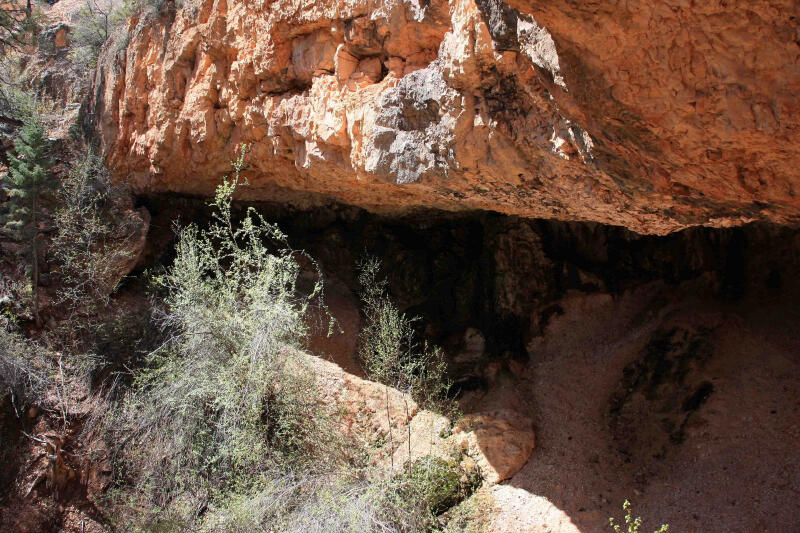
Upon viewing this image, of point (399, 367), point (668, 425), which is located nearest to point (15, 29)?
point (399, 367)

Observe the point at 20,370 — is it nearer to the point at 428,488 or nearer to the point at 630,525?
the point at 428,488

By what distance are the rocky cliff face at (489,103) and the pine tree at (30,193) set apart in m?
1.34

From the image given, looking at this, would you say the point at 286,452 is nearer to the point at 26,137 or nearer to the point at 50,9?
the point at 26,137

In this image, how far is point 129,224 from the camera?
29.4 ft

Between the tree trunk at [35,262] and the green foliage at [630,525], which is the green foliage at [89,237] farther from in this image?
the green foliage at [630,525]

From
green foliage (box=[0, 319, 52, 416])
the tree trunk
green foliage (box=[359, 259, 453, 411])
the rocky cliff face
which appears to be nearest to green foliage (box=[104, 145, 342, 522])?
green foliage (box=[359, 259, 453, 411])

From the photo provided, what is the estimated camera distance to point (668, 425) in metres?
6.12

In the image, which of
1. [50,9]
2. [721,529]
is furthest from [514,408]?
[50,9]

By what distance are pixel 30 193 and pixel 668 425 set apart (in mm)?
8788

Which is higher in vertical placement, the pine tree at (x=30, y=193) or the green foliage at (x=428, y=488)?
the pine tree at (x=30, y=193)

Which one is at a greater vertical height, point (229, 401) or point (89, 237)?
point (89, 237)

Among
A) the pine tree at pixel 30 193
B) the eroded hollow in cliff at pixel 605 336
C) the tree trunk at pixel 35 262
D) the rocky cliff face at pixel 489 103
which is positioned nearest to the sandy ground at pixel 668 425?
the eroded hollow in cliff at pixel 605 336

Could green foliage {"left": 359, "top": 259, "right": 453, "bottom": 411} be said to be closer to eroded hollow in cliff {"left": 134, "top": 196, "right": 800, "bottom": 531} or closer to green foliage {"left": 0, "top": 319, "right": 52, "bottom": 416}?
eroded hollow in cliff {"left": 134, "top": 196, "right": 800, "bottom": 531}

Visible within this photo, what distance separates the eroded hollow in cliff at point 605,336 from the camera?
5.59 m
